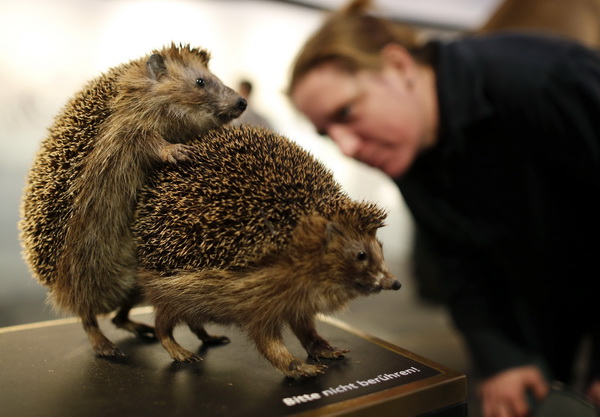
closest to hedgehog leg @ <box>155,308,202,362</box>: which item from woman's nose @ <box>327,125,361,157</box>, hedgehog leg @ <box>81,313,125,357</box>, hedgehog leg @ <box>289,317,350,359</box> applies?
hedgehog leg @ <box>81,313,125,357</box>

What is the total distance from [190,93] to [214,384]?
0.59m

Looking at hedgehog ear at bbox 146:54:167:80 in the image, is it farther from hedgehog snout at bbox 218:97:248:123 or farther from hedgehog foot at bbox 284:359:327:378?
hedgehog foot at bbox 284:359:327:378

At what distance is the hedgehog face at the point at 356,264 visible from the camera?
902mm

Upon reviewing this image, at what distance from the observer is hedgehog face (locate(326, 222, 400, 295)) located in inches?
Answer: 35.5

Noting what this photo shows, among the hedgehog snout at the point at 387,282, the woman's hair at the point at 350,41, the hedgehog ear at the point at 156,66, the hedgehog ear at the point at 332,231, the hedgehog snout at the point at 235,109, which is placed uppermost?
the woman's hair at the point at 350,41

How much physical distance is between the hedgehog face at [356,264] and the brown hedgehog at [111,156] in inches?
13.3

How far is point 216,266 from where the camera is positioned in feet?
3.08

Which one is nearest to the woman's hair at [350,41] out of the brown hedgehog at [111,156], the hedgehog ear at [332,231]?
the brown hedgehog at [111,156]

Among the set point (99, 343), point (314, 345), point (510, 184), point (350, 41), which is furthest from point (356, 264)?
point (510, 184)

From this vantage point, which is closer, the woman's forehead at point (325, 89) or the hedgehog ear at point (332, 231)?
the hedgehog ear at point (332, 231)

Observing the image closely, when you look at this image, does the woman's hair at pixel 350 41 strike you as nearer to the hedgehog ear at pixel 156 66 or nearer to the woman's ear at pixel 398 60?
the woman's ear at pixel 398 60

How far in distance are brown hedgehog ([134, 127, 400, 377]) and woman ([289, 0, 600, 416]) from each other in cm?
67

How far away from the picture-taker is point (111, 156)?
980 millimetres

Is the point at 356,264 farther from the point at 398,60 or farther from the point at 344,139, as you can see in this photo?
the point at 398,60
